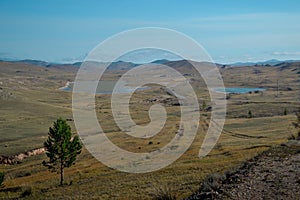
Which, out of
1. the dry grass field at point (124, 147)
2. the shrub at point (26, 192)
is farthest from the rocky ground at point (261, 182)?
the shrub at point (26, 192)

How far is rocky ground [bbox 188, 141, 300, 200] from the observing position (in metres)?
14.9

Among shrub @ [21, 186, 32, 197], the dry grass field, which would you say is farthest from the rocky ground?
shrub @ [21, 186, 32, 197]

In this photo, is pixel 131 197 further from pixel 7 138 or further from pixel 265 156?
pixel 7 138

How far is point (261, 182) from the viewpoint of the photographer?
16.5 meters

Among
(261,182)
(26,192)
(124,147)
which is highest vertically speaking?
(261,182)

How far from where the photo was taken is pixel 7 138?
79000 millimetres

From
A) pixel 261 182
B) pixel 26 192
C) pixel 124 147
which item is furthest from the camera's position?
pixel 124 147

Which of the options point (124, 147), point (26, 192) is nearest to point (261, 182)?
point (26, 192)

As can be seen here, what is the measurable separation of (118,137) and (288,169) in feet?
198

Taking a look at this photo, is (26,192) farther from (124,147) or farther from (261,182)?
(124,147)

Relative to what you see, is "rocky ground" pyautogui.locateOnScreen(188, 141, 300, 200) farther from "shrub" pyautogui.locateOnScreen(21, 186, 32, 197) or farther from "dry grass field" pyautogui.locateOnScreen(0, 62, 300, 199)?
"shrub" pyautogui.locateOnScreen(21, 186, 32, 197)

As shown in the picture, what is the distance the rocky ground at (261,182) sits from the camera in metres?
14.9

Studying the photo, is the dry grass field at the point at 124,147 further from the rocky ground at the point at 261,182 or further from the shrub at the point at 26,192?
the rocky ground at the point at 261,182

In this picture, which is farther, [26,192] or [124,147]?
[124,147]
